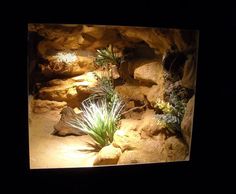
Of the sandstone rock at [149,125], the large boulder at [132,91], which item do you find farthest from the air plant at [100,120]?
the sandstone rock at [149,125]

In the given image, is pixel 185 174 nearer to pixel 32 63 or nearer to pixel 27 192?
pixel 27 192

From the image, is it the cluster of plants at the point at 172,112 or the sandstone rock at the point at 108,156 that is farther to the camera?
the cluster of plants at the point at 172,112

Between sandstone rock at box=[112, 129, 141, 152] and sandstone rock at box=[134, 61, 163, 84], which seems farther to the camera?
sandstone rock at box=[134, 61, 163, 84]

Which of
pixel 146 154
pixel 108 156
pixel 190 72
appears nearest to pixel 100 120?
pixel 108 156

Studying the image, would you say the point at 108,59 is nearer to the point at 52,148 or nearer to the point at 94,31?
the point at 94,31

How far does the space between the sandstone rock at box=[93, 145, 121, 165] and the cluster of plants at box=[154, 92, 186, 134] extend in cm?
46

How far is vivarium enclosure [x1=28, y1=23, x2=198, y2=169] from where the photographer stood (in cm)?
215

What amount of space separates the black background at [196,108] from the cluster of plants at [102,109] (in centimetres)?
49

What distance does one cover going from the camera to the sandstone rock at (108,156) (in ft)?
7.09

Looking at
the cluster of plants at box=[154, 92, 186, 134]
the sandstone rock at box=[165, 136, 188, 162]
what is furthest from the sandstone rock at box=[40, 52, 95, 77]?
the sandstone rock at box=[165, 136, 188, 162]

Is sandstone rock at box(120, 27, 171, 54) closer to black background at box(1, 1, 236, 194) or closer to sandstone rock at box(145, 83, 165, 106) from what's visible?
black background at box(1, 1, 236, 194)

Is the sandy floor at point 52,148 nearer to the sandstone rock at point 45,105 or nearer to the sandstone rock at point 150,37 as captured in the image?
the sandstone rock at point 45,105
